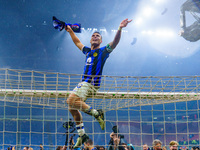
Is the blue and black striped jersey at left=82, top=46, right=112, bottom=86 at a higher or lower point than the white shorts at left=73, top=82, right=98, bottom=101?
higher

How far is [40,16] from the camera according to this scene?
8305 mm

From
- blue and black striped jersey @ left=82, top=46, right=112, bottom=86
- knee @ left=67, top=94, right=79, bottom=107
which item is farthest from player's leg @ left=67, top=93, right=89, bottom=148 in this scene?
blue and black striped jersey @ left=82, top=46, right=112, bottom=86

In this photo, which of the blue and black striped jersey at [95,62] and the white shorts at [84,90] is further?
the blue and black striped jersey at [95,62]

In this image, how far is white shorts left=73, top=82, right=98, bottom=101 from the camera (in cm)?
190

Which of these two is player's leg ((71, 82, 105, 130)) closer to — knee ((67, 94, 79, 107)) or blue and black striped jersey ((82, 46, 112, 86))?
knee ((67, 94, 79, 107))

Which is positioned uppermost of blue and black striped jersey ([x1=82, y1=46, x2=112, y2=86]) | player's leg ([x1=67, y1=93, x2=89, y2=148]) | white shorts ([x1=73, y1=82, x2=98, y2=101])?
blue and black striped jersey ([x1=82, y1=46, x2=112, y2=86])

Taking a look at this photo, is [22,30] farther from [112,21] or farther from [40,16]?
[112,21]

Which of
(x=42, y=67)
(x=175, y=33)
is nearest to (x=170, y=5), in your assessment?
(x=175, y=33)

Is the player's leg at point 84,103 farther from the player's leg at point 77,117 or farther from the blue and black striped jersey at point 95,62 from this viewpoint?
the blue and black striped jersey at point 95,62

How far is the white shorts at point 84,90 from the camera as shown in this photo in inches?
74.8

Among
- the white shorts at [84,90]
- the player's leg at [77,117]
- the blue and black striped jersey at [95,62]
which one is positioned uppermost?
the blue and black striped jersey at [95,62]

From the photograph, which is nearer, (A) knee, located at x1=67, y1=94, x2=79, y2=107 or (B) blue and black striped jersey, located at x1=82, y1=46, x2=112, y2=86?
(A) knee, located at x1=67, y1=94, x2=79, y2=107

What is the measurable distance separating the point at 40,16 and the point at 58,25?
20.7 feet

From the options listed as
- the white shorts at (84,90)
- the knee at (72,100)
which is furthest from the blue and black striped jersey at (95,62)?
the knee at (72,100)
